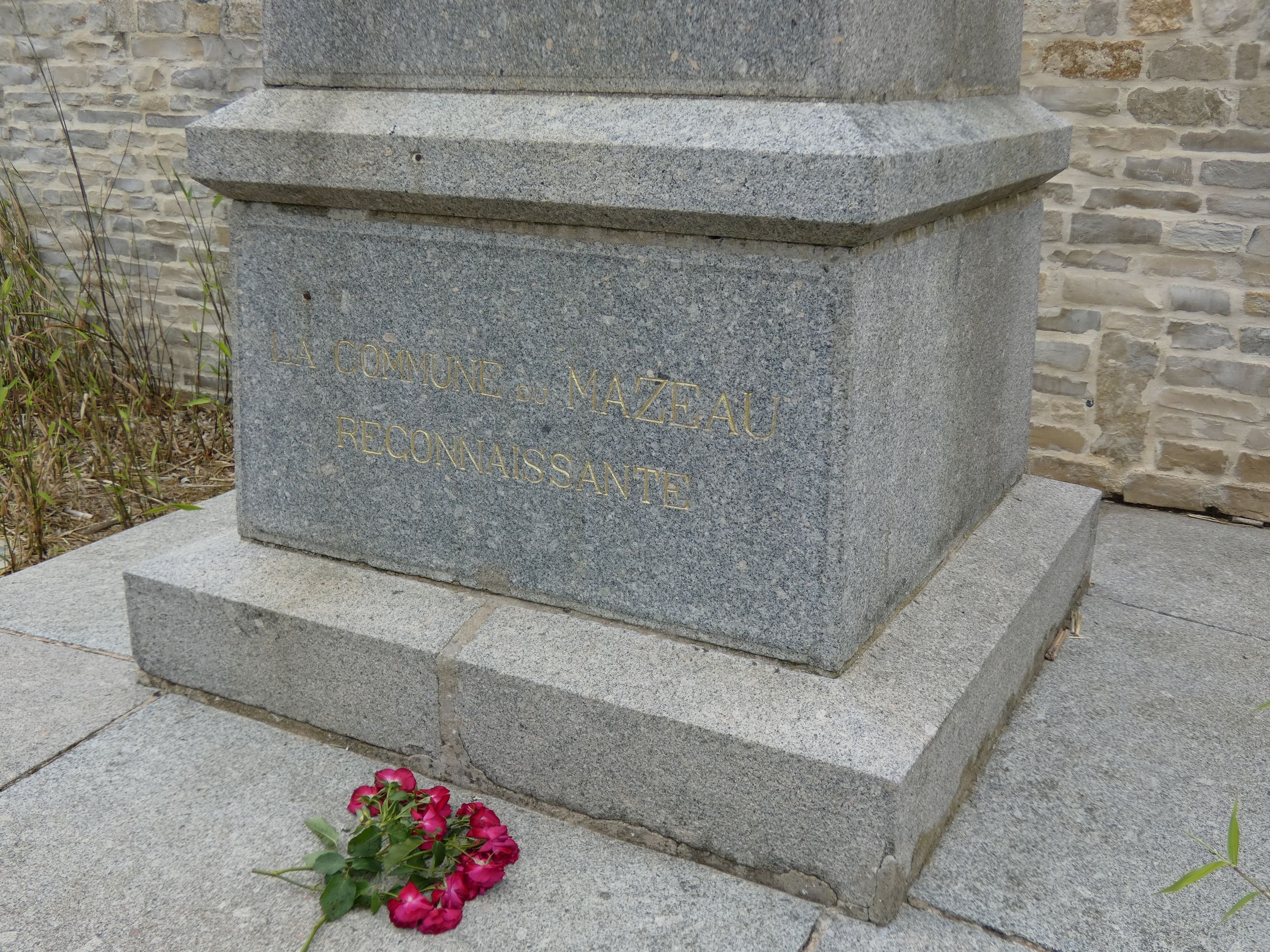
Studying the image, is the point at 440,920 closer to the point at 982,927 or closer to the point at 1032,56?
the point at 982,927

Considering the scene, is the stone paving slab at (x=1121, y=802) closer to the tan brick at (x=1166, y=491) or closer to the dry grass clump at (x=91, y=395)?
the tan brick at (x=1166, y=491)

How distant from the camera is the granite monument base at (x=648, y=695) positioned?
1960 millimetres

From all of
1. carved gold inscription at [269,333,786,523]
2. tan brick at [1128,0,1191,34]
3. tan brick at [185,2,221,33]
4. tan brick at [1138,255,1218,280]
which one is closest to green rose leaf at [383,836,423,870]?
carved gold inscription at [269,333,786,523]

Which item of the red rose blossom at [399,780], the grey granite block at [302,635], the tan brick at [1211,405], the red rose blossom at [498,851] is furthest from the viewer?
the tan brick at [1211,405]

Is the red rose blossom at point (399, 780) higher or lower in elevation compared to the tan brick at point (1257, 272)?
lower

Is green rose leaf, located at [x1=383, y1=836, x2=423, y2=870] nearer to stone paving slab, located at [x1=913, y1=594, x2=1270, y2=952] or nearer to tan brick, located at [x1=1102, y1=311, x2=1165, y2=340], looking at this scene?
stone paving slab, located at [x1=913, y1=594, x2=1270, y2=952]

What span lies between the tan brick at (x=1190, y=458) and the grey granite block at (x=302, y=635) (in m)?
2.70

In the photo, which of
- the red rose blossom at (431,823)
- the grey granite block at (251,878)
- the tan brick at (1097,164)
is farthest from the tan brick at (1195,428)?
the red rose blossom at (431,823)

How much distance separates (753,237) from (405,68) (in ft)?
2.72

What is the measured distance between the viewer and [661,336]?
6.94 ft

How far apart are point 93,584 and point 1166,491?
346 centimetres

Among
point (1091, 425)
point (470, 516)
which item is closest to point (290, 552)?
point (470, 516)

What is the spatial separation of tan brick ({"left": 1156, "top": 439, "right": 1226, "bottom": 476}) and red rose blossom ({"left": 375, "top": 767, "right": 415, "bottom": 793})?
301 centimetres

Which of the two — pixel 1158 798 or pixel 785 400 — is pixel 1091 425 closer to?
pixel 1158 798
